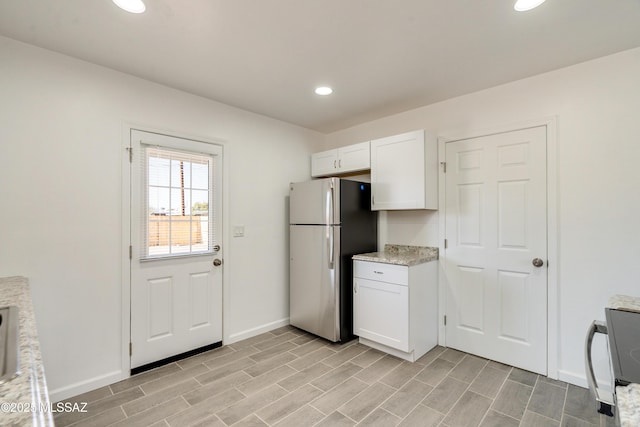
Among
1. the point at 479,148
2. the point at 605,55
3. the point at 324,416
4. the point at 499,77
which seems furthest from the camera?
the point at 479,148

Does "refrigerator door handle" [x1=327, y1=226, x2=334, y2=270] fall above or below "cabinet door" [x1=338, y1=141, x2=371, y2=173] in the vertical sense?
below

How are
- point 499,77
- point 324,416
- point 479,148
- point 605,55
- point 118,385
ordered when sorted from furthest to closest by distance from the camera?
1. point 479,148
2. point 499,77
3. point 118,385
4. point 605,55
5. point 324,416

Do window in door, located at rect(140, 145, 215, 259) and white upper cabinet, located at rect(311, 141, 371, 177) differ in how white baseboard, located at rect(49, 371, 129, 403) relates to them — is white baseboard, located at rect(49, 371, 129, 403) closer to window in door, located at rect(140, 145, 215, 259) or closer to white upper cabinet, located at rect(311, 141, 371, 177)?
window in door, located at rect(140, 145, 215, 259)

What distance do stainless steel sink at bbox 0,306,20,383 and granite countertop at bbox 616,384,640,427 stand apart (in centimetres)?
144

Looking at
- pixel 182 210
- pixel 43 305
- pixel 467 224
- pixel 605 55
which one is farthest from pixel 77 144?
pixel 605 55

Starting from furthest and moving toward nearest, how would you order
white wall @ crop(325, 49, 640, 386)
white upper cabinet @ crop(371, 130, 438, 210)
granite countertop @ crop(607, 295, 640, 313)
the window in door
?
white upper cabinet @ crop(371, 130, 438, 210)
the window in door
white wall @ crop(325, 49, 640, 386)
granite countertop @ crop(607, 295, 640, 313)

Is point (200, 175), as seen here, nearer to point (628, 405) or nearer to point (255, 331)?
point (255, 331)

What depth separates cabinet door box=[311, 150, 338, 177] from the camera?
141 inches

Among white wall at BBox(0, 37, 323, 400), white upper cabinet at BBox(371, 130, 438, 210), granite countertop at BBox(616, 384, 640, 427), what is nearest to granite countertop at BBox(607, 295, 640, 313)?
granite countertop at BBox(616, 384, 640, 427)

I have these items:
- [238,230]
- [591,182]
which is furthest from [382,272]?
[591,182]

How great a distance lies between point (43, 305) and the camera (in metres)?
2.05

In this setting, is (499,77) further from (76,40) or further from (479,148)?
(76,40)

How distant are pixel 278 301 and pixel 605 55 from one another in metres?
3.65

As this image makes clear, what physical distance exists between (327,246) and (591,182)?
221cm
